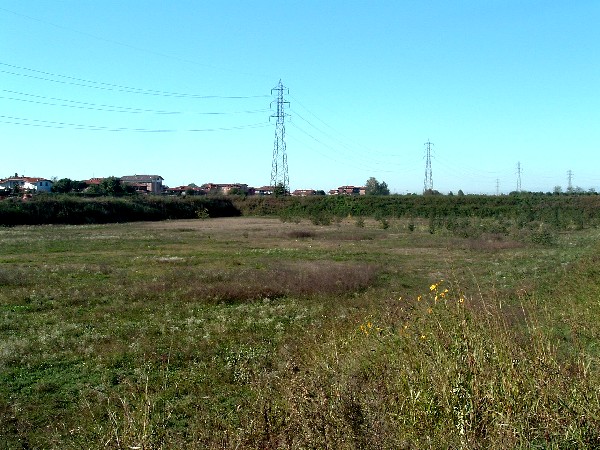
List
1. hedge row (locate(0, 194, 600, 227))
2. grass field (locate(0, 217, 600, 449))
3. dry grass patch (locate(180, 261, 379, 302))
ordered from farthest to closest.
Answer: hedge row (locate(0, 194, 600, 227))
dry grass patch (locate(180, 261, 379, 302))
grass field (locate(0, 217, 600, 449))

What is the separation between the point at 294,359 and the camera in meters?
9.38

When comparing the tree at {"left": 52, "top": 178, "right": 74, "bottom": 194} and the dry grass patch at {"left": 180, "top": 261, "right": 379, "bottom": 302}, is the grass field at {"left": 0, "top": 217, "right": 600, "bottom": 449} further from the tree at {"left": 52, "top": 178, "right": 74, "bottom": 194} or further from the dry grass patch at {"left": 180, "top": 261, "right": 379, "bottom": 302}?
the tree at {"left": 52, "top": 178, "right": 74, "bottom": 194}

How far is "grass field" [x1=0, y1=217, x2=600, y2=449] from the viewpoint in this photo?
17.2ft

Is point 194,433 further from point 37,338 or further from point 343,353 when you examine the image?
point 37,338

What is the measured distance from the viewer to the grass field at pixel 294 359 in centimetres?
525

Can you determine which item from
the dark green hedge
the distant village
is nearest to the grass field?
the dark green hedge

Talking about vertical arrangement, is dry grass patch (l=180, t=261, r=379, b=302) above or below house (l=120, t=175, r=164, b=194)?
below

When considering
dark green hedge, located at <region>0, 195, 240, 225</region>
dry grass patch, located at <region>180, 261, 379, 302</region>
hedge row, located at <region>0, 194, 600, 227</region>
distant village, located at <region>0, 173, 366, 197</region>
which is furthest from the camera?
distant village, located at <region>0, 173, 366, 197</region>

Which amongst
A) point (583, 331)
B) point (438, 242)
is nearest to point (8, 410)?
point (583, 331)

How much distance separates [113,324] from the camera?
15.1 m

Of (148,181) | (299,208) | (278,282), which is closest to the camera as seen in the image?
(278,282)

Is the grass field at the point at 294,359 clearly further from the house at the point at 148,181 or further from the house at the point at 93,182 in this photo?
the house at the point at 148,181

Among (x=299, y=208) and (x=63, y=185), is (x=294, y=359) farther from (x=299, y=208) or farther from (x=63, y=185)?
(x=63, y=185)

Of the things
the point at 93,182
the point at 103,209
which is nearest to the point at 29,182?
the point at 93,182
